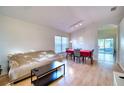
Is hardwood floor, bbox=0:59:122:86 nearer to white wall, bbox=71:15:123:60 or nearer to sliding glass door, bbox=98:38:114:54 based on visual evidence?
white wall, bbox=71:15:123:60

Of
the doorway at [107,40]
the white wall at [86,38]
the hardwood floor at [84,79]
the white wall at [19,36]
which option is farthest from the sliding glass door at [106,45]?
the white wall at [19,36]

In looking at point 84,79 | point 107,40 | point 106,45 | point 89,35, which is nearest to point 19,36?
point 84,79

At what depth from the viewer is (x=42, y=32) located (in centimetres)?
562

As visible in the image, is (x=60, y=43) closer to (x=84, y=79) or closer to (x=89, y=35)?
(x=89, y=35)

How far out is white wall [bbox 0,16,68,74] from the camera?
3.67m

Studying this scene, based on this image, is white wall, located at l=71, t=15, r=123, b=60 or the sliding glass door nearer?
white wall, located at l=71, t=15, r=123, b=60

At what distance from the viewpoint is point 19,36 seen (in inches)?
167

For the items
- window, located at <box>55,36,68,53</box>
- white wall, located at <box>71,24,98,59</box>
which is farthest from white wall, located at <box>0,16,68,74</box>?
white wall, located at <box>71,24,98,59</box>

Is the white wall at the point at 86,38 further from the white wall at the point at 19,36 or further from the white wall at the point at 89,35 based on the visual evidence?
the white wall at the point at 19,36

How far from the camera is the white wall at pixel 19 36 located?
3668 mm

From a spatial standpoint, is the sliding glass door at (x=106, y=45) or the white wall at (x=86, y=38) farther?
the sliding glass door at (x=106, y=45)
